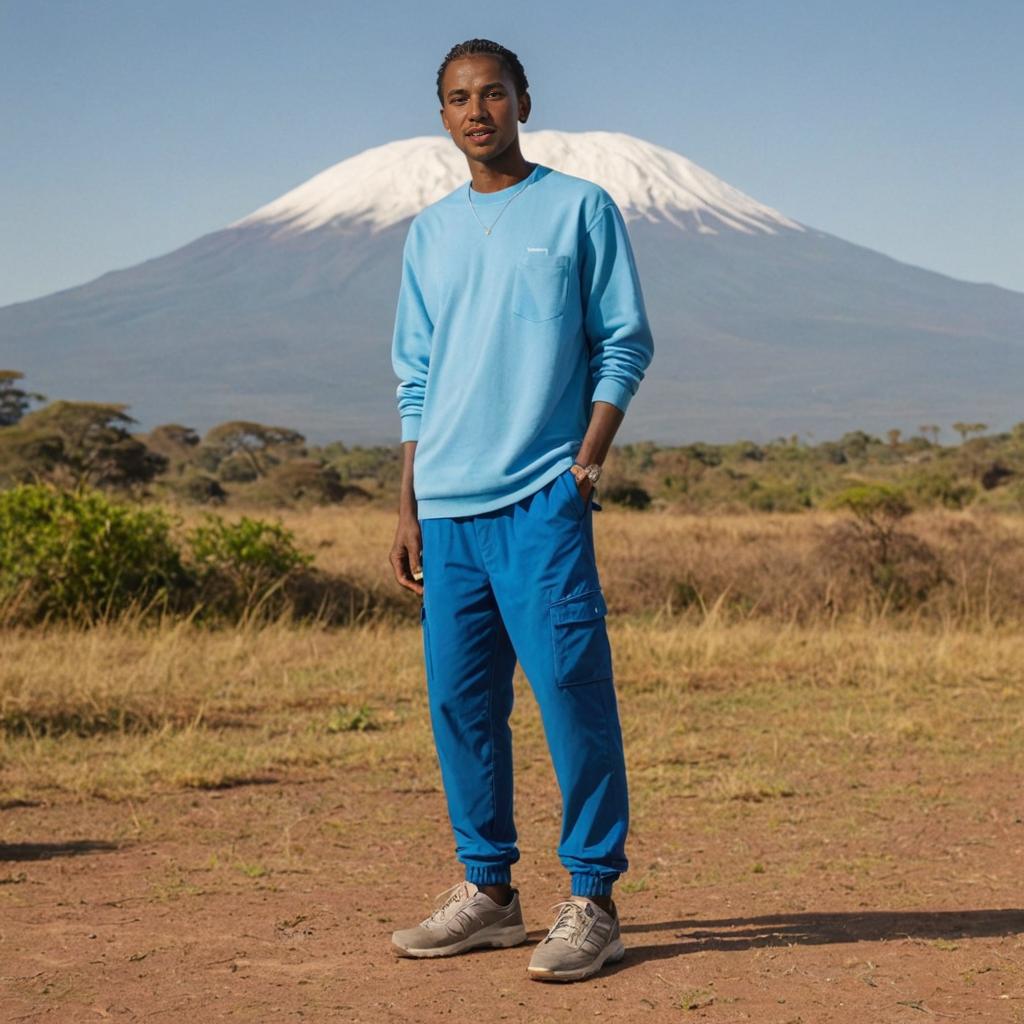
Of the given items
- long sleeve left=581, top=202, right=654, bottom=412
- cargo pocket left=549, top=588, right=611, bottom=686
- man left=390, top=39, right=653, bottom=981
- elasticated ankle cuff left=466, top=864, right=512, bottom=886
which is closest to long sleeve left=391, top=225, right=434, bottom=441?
man left=390, top=39, right=653, bottom=981

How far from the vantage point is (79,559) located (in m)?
10.6

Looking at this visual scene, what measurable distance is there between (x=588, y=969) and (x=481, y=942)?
36 centimetres

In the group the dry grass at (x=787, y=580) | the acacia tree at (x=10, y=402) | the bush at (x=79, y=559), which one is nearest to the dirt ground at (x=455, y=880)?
the bush at (x=79, y=559)

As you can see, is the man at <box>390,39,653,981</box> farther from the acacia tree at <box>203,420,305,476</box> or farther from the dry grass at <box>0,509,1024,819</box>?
the acacia tree at <box>203,420,305,476</box>

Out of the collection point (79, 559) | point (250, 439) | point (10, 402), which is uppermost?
point (10, 402)

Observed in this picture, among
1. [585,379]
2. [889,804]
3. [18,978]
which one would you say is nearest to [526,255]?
[585,379]

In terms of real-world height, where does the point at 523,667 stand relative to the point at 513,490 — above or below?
below

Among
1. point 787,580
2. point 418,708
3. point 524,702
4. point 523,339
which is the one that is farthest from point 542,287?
point 787,580

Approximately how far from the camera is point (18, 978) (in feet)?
12.0

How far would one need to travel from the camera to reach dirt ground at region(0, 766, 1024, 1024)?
11.3 feet

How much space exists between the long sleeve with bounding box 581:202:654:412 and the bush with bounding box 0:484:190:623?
6.90m

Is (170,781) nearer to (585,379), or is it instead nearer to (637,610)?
(585,379)

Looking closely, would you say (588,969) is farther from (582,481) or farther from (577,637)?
(582,481)

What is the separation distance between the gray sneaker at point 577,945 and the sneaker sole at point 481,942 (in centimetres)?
23
